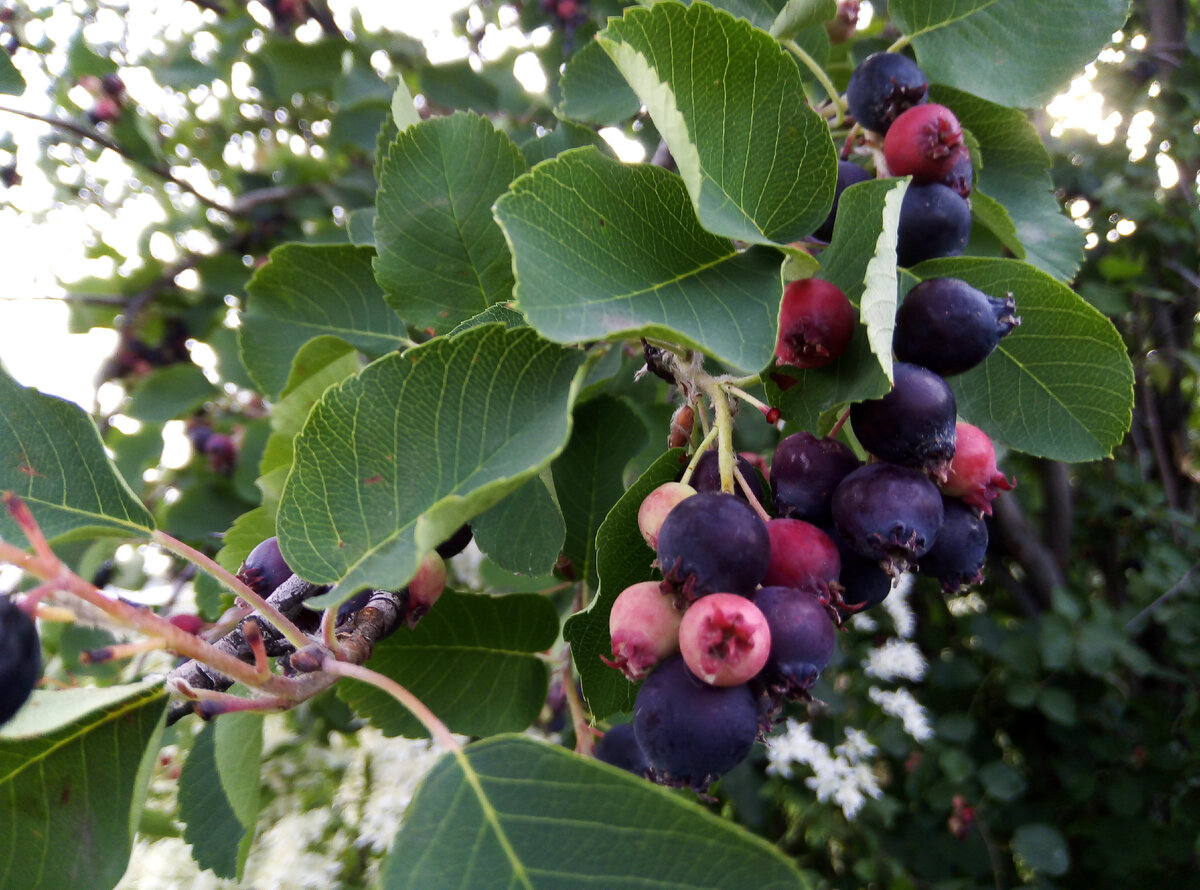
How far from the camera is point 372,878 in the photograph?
1621mm

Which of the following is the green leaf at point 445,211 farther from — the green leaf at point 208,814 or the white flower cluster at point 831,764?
the white flower cluster at point 831,764

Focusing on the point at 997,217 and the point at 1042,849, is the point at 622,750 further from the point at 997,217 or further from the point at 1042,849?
the point at 1042,849

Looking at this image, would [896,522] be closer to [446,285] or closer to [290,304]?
[446,285]

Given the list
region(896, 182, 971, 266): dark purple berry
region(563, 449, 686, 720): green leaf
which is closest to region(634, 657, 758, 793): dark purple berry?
region(563, 449, 686, 720): green leaf

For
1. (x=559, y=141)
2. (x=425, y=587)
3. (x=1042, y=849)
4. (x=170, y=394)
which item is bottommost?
(x=1042, y=849)

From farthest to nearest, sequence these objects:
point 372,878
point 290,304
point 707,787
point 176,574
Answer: point 176,574 → point 372,878 → point 290,304 → point 707,787

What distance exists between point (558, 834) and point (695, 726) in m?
0.12

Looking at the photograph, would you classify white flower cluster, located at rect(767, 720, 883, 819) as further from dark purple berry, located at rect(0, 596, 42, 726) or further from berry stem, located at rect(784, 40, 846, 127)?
dark purple berry, located at rect(0, 596, 42, 726)

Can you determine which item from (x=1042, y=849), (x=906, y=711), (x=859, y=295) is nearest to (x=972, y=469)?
(x=859, y=295)

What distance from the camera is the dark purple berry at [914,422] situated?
0.56 metres

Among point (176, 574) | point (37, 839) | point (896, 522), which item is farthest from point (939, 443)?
point (176, 574)

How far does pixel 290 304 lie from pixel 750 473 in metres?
0.78

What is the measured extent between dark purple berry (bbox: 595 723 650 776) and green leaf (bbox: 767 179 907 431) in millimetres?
510

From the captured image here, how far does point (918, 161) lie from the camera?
750 millimetres
